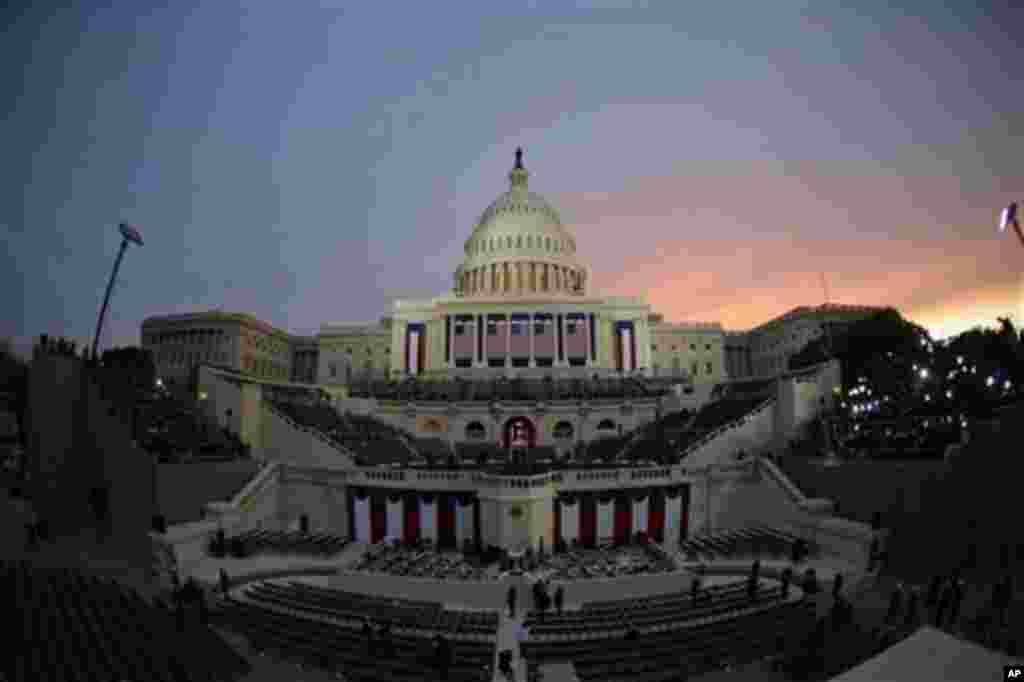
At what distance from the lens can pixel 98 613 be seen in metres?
17.6

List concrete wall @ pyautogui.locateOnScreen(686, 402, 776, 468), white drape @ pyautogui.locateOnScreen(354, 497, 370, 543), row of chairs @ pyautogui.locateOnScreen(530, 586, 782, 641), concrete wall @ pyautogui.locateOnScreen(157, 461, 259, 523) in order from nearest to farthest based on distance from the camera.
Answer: row of chairs @ pyautogui.locateOnScreen(530, 586, 782, 641)
concrete wall @ pyautogui.locateOnScreen(157, 461, 259, 523)
white drape @ pyautogui.locateOnScreen(354, 497, 370, 543)
concrete wall @ pyautogui.locateOnScreen(686, 402, 776, 468)

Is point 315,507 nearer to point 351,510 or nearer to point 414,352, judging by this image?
point 351,510

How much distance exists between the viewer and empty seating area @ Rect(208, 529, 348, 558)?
33.8 metres

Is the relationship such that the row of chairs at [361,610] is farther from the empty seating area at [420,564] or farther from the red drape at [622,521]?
the red drape at [622,521]

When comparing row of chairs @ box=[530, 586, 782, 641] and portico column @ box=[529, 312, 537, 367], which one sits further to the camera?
portico column @ box=[529, 312, 537, 367]

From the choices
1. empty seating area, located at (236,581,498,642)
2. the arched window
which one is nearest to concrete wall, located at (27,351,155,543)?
empty seating area, located at (236,581,498,642)

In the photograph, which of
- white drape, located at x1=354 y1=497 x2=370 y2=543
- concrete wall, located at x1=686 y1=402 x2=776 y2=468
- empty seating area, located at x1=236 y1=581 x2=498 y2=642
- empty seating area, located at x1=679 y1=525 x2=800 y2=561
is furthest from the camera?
concrete wall, located at x1=686 y1=402 x2=776 y2=468

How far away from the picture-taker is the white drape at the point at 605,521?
140 ft

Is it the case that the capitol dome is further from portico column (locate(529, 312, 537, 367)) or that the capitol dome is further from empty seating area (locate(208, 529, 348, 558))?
empty seating area (locate(208, 529, 348, 558))

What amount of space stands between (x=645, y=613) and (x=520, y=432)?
Result: 50281mm

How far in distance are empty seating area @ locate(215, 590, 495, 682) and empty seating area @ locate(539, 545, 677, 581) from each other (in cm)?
1224

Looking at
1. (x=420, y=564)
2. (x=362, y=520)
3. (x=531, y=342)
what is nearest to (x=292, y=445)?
(x=362, y=520)

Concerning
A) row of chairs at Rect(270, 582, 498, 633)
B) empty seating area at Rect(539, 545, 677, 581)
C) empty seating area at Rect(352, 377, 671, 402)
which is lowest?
empty seating area at Rect(539, 545, 677, 581)

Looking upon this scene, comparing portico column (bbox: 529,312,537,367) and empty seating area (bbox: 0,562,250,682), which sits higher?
portico column (bbox: 529,312,537,367)
